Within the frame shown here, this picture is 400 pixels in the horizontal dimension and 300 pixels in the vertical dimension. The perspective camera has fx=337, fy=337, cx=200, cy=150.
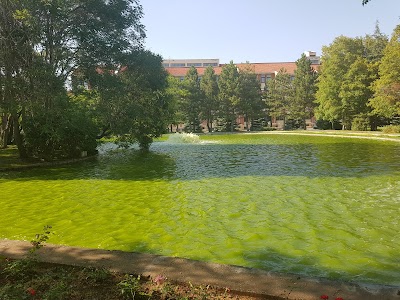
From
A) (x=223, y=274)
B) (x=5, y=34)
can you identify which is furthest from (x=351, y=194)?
(x=5, y=34)

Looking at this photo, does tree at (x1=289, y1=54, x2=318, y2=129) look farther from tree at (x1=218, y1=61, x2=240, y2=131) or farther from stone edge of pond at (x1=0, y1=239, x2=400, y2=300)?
stone edge of pond at (x1=0, y1=239, x2=400, y2=300)

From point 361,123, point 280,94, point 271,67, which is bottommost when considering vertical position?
point 361,123

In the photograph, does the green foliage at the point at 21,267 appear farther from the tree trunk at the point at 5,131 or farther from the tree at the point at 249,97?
the tree at the point at 249,97

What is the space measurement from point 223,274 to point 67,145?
19.4m

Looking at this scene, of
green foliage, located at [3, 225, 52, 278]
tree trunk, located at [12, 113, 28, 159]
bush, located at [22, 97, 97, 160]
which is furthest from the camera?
tree trunk, located at [12, 113, 28, 159]

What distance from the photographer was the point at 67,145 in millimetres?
21484

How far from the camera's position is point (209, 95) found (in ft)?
216

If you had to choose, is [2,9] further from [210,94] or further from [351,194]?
[210,94]

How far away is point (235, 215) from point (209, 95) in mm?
58191

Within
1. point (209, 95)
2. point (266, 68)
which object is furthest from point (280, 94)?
point (266, 68)

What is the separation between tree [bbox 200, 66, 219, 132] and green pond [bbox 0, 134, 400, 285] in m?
49.7

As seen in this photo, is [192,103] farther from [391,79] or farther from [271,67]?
[271,67]

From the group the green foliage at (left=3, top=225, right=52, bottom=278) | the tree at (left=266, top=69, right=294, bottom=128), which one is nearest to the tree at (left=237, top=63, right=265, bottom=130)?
the tree at (left=266, top=69, right=294, bottom=128)

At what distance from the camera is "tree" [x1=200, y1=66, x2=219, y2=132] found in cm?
6519
